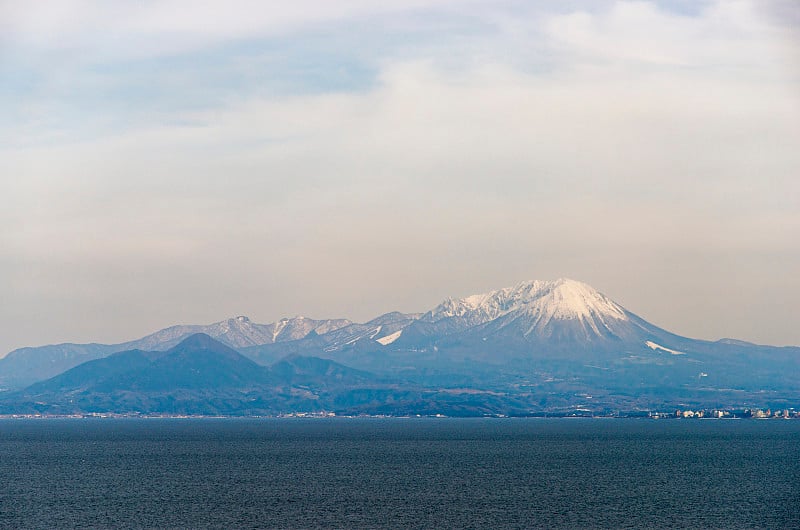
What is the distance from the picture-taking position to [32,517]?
10394cm

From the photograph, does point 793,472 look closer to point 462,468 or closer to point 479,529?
point 462,468

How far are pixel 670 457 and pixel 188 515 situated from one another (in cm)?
11192

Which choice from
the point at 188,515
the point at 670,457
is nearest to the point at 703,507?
the point at 188,515

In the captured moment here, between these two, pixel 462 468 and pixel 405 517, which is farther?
pixel 462 468

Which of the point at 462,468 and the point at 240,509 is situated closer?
the point at 240,509

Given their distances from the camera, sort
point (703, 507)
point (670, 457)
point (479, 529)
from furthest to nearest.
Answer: point (670, 457), point (703, 507), point (479, 529)

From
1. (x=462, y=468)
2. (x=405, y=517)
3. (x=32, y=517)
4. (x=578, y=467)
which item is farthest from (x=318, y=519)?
(x=578, y=467)

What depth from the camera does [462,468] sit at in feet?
536

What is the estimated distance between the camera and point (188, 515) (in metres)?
106

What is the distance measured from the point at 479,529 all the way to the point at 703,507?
2881 centimetres

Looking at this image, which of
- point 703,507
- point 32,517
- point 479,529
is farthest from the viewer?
point 703,507

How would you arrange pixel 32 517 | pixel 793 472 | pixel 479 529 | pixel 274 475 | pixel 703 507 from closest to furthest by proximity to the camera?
1. pixel 479 529
2. pixel 32 517
3. pixel 703 507
4. pixel 274 475
5. pixel 793 472

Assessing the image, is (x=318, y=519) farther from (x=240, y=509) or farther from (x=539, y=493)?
(x=539, y=493)

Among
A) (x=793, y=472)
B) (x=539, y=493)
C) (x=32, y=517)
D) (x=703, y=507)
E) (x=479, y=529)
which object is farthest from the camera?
(x=793, y=472)
